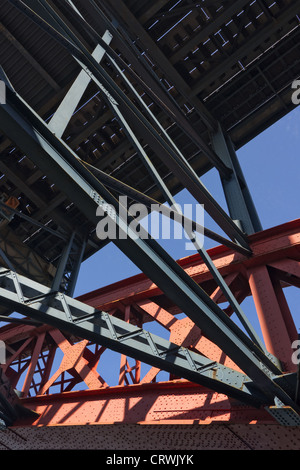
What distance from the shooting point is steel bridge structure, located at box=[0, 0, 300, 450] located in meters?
4.89

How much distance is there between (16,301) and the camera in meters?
5.06

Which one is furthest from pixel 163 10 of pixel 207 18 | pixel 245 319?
pixel 245 319

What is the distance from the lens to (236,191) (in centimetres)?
964

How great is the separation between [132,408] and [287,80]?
9.26 m

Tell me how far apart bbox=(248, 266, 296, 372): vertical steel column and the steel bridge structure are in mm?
20

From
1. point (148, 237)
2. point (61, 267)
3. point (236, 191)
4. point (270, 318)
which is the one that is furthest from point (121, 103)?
point (61, 267)

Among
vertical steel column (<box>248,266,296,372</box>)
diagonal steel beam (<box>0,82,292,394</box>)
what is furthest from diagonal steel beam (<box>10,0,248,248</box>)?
diagonal steel beam (<box>0,82,292,394</box>)

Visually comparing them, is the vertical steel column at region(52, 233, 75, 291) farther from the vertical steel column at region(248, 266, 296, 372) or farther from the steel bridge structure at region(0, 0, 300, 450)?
the vertical steel column at region(248, 266, 296, 372)

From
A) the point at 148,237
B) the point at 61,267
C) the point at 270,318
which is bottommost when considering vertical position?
the point at 270,318

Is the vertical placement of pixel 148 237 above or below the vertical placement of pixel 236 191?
above

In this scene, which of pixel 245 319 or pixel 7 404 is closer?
pixel 245 319

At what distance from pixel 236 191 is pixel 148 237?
5535mm

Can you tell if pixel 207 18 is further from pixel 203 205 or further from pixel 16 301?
pixel 16 301

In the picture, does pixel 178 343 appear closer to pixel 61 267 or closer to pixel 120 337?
pixel 120 337
